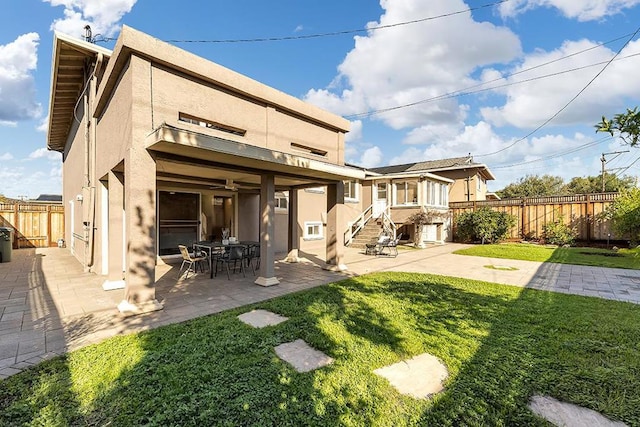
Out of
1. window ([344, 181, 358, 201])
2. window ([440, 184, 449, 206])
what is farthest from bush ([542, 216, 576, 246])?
window ([344, 181, 358, 201])

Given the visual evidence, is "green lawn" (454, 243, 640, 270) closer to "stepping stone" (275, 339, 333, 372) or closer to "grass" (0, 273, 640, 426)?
"grass" (0, 273, 640, 426)

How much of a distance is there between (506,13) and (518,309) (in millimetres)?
9785

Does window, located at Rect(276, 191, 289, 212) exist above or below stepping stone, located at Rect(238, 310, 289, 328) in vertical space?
above

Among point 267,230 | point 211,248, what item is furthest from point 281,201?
point 267,230

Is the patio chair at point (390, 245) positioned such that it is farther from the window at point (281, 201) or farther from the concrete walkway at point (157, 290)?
the window at point (281, 201)

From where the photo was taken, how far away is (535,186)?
124 ft

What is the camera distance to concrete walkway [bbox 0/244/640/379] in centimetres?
402

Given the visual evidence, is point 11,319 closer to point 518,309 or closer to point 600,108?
point 518,309

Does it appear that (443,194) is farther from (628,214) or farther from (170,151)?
(170,151)

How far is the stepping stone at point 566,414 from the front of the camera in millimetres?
2363

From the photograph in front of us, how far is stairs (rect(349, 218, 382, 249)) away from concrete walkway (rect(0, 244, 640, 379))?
3656 mm

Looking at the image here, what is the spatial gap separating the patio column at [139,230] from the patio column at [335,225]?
4967 millimetres

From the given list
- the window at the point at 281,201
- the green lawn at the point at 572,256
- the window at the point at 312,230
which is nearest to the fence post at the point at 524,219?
the green lawn at the point at 572,256

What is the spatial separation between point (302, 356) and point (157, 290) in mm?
4409
